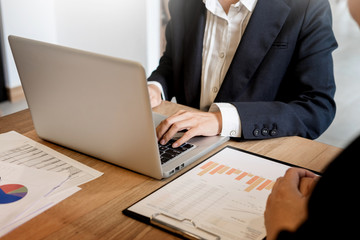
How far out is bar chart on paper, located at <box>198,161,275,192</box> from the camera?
94cm

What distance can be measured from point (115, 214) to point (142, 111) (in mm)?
219

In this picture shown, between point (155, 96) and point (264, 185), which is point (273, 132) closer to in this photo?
point (264, 185)

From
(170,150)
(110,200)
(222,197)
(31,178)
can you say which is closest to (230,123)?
(170,150)

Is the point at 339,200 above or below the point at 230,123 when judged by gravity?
above

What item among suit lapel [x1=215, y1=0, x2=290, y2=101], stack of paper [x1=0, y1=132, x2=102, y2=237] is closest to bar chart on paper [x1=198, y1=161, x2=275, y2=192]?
stack of paper [x1=0, y1=132, x2=102, y2=237]

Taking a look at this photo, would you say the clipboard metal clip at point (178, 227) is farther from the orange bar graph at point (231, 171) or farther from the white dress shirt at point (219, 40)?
the white dress shirt at point (219, 40)

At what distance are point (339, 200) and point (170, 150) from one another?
65 centimetres

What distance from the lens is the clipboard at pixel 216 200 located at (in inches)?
31.4

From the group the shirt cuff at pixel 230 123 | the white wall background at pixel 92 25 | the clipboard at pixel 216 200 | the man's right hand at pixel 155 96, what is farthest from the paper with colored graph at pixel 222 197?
the white wall background at pixel 92 25

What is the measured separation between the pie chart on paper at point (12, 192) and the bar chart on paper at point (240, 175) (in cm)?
40

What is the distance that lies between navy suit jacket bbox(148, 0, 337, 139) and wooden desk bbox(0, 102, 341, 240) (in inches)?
3.0

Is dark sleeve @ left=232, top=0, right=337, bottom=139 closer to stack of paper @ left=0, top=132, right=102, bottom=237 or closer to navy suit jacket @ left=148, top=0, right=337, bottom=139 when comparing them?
navy suit jacket @ left=148, top=0, right=337, bottom=139

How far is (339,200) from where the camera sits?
0.48 m

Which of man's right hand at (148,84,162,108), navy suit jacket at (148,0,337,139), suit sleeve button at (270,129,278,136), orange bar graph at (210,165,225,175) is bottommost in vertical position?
orange bar graph at (210,165,225,175)
